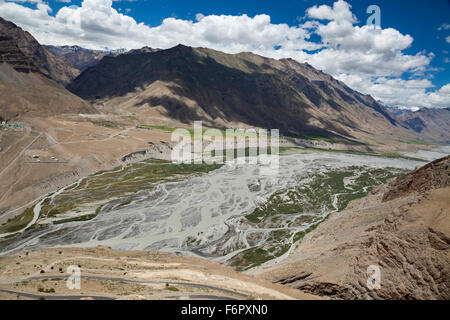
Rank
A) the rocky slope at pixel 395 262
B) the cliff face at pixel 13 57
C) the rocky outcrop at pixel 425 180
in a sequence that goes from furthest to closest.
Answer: the cliff face at pixel 13 57 < the rocky outcrop at pixel 425 180 < the rocky slope at pixel 395 262

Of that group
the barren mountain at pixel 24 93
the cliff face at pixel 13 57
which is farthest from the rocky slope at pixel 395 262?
the cliff face at pixel 13 57

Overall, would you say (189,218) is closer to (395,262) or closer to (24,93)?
(395,262)

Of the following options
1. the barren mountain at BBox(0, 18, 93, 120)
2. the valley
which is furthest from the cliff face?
the valley

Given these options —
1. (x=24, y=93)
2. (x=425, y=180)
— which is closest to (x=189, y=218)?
(x=425, y=180)

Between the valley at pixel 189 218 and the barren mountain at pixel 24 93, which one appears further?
the barren mountain at pixel 24 93

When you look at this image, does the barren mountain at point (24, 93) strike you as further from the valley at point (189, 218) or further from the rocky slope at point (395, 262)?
the rocky slope at point (395, 262)

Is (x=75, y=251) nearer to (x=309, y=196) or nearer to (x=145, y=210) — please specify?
(x=145, y=210)

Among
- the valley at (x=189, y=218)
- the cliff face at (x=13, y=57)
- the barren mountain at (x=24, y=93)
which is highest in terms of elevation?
the cliff face at (x=13, y=57)
